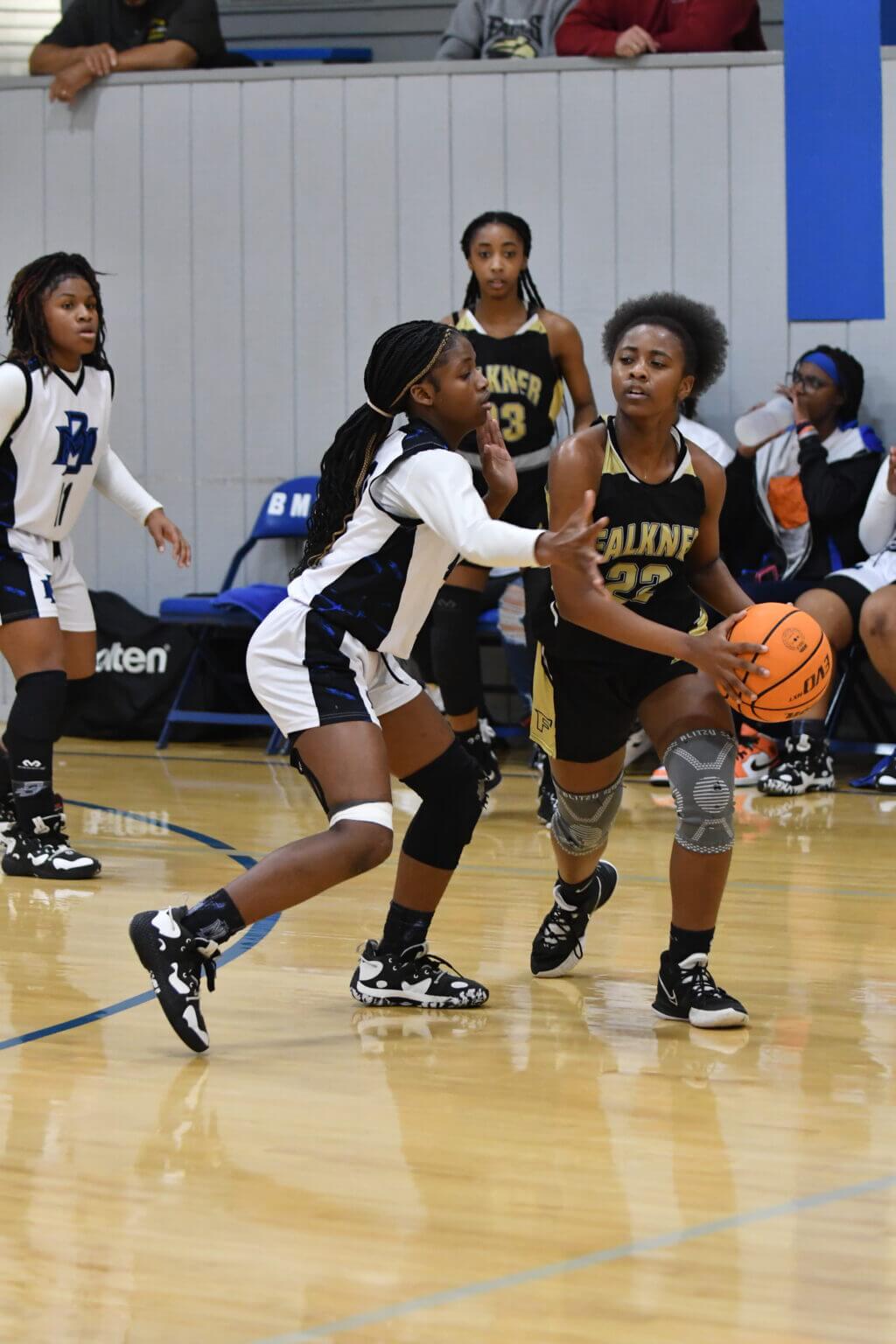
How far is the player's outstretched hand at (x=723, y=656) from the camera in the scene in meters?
3.16

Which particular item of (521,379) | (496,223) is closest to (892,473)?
(521,379)

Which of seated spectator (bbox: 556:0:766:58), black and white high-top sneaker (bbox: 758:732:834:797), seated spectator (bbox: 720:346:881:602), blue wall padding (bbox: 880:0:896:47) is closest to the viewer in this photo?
black and white high-top sneaker (bbox: 758:732:834:797)

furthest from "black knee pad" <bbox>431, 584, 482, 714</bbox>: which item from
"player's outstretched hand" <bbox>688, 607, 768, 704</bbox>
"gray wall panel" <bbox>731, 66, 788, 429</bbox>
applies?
"player's outstretched hand" <bbox>688, 607, 768, 704</bbox>

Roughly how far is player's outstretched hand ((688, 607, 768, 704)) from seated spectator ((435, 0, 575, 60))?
18.0 feet

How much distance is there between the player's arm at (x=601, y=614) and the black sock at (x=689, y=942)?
51 centimetres

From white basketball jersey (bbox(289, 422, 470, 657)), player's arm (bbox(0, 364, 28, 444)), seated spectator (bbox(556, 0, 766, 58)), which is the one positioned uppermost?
seated spectator (bbox(556, 0, 766, 58))

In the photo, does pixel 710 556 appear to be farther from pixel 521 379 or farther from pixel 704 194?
pixel 704 194

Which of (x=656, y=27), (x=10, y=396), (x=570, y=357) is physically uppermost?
(x=656, y=27)

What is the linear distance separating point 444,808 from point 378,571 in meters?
0.51

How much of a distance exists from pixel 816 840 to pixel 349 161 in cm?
412

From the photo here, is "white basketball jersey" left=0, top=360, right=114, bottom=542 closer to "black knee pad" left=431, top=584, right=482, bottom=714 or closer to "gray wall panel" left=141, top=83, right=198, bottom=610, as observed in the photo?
"black knee pad" left=431, top=584, right=482, bottom=714

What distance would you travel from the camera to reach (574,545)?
2.93m

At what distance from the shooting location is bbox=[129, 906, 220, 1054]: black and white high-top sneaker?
3225mm

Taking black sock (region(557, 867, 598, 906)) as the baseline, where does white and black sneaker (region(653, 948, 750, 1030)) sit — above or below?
below
